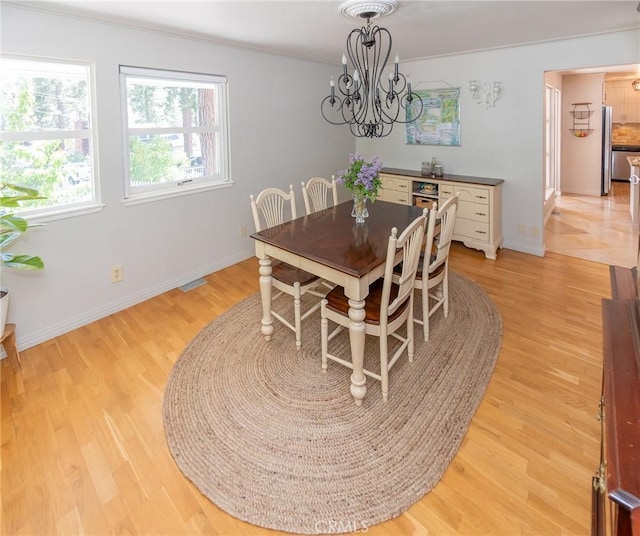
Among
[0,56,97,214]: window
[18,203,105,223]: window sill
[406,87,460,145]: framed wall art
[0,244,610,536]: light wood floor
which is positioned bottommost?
[0,244,610,536]: light wood floor

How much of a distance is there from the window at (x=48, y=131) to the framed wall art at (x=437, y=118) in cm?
367

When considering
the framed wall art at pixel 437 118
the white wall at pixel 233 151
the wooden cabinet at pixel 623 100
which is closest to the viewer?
the white wall at pixel 233 151

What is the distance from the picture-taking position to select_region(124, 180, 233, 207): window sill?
132 inches

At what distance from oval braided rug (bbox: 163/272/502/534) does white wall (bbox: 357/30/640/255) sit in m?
2.05

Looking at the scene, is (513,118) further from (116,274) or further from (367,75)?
(116,274)

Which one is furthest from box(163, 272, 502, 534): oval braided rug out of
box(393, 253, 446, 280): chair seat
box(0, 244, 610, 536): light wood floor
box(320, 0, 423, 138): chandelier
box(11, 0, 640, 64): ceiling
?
box(11, 0, 640, 64): ceiling

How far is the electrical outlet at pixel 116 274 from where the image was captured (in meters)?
3.30

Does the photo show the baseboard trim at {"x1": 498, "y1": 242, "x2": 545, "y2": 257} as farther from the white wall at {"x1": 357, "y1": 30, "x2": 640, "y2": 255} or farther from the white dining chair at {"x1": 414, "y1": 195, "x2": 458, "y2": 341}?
the white dining chair at {"x1": 414, "y1": 195, "x2": 458, "y2": 341}

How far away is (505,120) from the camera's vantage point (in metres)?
4.35

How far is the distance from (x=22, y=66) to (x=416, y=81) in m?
4.04

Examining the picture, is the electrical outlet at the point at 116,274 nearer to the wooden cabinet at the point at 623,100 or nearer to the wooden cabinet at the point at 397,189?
the wooden cabinet at the point at 397,189

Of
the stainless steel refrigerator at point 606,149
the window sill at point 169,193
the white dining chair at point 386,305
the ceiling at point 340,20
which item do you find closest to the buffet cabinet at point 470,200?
the ceiling at point 340,20

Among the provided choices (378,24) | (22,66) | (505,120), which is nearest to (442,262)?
(378,24)

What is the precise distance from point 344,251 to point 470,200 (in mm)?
2676
